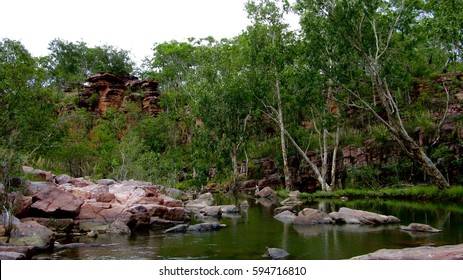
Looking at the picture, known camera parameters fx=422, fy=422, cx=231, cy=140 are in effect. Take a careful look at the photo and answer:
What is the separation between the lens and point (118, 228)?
14078 mm

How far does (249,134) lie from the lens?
36531mm

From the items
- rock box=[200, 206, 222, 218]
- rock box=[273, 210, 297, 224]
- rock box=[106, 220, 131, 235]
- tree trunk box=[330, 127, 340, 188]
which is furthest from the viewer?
tree trunk box=[330, 127, 340, 188]

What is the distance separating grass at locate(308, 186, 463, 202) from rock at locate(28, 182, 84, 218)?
16629 mm

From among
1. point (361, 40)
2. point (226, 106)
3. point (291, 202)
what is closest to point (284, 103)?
point (226, 106)

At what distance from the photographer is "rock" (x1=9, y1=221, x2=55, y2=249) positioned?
35.4 ft

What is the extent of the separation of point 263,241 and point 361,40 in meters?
14.4

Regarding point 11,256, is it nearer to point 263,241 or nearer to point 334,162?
point 263,241

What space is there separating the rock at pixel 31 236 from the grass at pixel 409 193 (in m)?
18.8

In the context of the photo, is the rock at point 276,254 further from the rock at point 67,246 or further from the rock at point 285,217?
the rock at point 285,217

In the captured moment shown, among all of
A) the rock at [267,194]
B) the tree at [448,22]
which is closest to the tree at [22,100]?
the rock at [267,194]

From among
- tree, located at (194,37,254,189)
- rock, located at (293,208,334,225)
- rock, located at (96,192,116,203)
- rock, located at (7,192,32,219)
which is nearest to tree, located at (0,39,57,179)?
rock, located at (7,192,32,219)

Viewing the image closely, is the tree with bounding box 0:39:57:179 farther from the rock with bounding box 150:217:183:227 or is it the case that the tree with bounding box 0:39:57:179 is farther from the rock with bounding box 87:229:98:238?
the rock with bounding box 150:217:183:227
